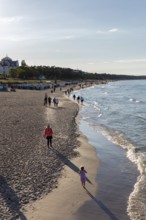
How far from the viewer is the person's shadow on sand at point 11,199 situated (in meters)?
12.6

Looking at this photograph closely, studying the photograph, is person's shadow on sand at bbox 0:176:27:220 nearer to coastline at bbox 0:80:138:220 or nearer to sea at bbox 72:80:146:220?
coastline at bbox 0:80:138:220

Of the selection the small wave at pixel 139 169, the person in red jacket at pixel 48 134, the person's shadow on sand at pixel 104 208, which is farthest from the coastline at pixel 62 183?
the person in red jacket at pixel 48 134

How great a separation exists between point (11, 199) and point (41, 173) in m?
3.77

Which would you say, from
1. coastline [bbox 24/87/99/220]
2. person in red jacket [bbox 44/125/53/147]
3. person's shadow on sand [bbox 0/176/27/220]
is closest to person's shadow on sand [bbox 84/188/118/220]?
coastline [bbox 24/87/99/220]

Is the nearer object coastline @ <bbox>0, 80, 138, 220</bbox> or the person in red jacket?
coastline @ <bbox>0, 80, 138, 220</bbox>

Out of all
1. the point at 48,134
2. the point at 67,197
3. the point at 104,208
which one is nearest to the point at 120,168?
the point at 48,134

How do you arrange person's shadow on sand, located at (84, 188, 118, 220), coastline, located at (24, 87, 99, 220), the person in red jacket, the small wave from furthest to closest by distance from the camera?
1. the person in red jacket
2. the small wave
3. person's shadow on sand, located at (84, 188, 118, 220)
4. coastline, located at (24, 87, 99, 220)

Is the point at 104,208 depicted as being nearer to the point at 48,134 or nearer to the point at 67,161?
the point at 67,161

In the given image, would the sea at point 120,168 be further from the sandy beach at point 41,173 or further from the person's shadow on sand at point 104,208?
the sandy beach at point 41,173

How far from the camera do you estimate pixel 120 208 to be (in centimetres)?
1413

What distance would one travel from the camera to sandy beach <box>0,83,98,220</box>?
13.4 m

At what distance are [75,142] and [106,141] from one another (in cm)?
334

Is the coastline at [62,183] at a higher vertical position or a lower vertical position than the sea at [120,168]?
higher

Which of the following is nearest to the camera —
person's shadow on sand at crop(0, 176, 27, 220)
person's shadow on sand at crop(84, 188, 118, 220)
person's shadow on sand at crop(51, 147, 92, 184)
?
person's shadow on sand at crop(0, 176, 27, 220)
